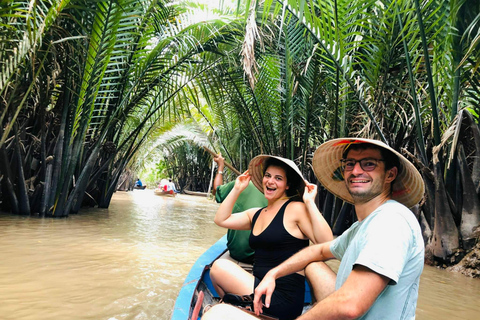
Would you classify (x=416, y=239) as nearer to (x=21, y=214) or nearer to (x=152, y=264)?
(x=152, y=264)

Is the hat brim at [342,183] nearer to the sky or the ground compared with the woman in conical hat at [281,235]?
nearer to the sky

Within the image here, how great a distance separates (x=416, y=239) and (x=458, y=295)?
9.19ft

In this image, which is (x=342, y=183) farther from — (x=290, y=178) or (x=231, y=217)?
(x=231, y=217)

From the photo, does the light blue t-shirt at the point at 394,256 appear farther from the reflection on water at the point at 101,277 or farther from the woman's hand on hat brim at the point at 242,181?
the reflection on water at the point at 101,277

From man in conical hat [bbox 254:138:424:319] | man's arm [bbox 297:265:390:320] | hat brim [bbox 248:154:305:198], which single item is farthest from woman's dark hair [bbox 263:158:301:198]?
man's arm [bbox 297:265:390:320]

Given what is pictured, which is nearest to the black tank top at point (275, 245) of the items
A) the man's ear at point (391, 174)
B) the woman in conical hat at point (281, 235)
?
the woman in conical hat at point (281, 235)

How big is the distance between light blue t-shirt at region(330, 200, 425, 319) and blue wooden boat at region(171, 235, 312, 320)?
35.8 inches

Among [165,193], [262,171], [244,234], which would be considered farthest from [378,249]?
[165,193]

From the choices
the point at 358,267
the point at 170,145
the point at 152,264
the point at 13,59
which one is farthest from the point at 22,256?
the point at 170,145

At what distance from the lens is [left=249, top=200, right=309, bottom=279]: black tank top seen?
5.95 feet

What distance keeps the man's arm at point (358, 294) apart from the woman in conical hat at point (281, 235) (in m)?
0.77

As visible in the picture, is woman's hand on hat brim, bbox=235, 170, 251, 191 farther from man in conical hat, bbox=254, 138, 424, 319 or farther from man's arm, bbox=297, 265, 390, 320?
man's arm, bbox=297, 265, 390, 320

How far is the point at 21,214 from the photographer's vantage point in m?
5.25

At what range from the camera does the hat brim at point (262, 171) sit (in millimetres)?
1999
